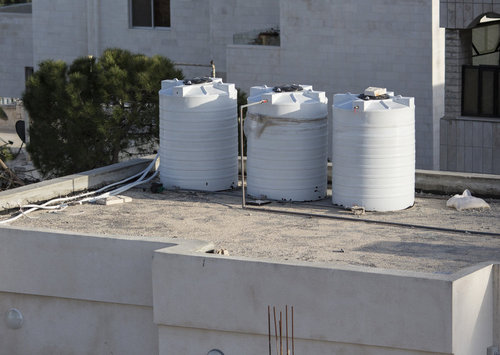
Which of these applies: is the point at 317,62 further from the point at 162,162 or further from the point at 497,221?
the point at 497,221

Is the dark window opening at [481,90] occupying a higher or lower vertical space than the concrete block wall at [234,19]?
lower

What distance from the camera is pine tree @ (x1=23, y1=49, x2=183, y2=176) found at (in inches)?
1009

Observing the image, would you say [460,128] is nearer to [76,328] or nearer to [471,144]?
[471,144]

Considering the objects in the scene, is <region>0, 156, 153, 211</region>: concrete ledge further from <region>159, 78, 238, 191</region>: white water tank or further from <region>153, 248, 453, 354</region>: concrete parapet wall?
<region>153, 248, 453, 354</region>: concrete parapet wall

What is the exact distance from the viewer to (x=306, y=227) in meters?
17.4

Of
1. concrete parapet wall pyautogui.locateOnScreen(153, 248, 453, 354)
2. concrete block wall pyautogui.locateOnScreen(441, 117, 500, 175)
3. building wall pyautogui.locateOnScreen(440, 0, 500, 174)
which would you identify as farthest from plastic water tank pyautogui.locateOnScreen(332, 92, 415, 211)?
concrete block wall pyautogui.locateOnScreen(441, 117, 500, 175)

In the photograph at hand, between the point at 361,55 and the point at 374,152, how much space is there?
41.4 ft

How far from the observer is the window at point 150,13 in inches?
1467

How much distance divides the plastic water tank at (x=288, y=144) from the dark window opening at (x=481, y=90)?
7449 mm

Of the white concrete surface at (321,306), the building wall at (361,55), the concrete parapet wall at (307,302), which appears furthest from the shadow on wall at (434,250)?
the building wall at (361,55)

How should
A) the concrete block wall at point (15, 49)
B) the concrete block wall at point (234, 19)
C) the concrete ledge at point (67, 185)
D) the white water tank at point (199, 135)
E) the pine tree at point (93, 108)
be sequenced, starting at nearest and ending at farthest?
the concrete ledge at point (67, 185)
the white water tank at point (199, 135)
the pine tree at point (93, 108)
the concrete block wall at point (234, 19)
the concrete block wall at point (15, 49)

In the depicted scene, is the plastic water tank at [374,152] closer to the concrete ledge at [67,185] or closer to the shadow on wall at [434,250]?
the shadow on wall at [434,250]

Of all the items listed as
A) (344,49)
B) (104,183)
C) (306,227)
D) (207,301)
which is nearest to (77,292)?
(207,301)

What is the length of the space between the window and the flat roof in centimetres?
1804
